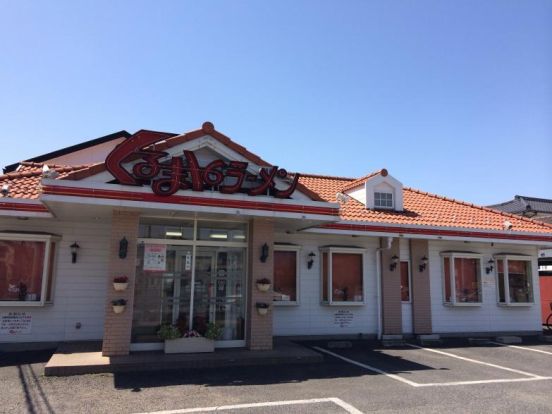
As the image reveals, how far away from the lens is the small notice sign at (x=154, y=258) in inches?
372

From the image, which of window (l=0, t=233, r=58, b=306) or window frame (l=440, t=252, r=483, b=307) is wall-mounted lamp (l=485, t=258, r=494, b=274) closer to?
window frame (l=440, t=252, r=483, b=307)

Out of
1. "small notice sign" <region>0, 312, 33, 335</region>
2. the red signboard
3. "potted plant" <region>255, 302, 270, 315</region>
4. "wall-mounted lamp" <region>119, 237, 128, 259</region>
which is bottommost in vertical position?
"small notice sign" <region>0, 312, 33, 335</region>

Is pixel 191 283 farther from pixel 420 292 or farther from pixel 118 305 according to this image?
pixel 420 292

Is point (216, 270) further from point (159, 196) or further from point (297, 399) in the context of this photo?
point (297, 399)

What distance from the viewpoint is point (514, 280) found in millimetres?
14672

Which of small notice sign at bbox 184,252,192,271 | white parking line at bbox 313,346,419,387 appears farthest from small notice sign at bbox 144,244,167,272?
white parking line at bbox 313,346,419,387

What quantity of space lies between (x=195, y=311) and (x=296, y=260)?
3757mm

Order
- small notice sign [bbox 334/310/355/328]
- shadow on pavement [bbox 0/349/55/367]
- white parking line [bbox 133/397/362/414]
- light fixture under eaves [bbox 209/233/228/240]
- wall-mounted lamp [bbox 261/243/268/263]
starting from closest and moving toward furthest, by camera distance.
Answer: white parking line [bbox 133/397/362/414] → shadow on pavement [bbox 0/349/55/367] → wall-mounted lamp [bbox 261/243/268/263] → light fixture under eaves [bbox 209/233/228/240] → small notice sign [bbox 334/310/355/328]

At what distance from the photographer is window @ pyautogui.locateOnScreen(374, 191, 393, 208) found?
14.8 m

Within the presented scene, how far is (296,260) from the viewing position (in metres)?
12.5

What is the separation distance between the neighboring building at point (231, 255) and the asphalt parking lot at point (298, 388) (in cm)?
145

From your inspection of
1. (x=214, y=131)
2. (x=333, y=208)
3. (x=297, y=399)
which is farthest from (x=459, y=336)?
(x=214, y=131)

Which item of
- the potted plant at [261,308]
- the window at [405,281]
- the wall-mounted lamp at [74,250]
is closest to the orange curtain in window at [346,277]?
the window at [405,281]

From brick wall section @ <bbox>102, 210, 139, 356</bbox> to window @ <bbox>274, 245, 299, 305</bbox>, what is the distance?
14.4 ft
